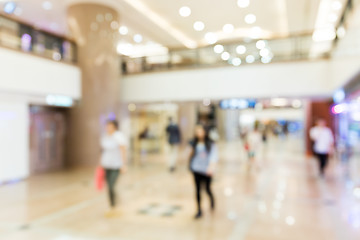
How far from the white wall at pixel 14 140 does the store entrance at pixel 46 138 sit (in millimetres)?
772

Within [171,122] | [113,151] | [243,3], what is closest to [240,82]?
[171,122]

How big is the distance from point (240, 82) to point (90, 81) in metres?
4.75

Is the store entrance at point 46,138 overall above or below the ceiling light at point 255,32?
below

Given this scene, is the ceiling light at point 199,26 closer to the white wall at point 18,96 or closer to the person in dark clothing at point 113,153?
the person in dark clothing at point 113,153

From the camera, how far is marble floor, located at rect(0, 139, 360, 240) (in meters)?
4.12

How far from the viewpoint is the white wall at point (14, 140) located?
7727 mm

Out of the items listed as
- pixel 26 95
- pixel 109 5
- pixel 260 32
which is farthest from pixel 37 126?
pixel 260 32

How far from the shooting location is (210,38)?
1.90 meters

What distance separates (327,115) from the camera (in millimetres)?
13859

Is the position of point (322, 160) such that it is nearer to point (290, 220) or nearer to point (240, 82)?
point (240, 82)

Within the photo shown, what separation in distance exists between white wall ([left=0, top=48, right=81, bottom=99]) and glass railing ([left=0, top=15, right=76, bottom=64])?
20cm

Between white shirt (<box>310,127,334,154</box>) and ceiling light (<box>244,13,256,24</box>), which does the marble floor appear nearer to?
white shirt (<box>310,127,334,154</box>)

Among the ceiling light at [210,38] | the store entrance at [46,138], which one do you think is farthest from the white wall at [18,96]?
the ceiling light at [210,38]

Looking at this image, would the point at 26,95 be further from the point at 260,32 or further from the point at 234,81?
the point at 260,32
